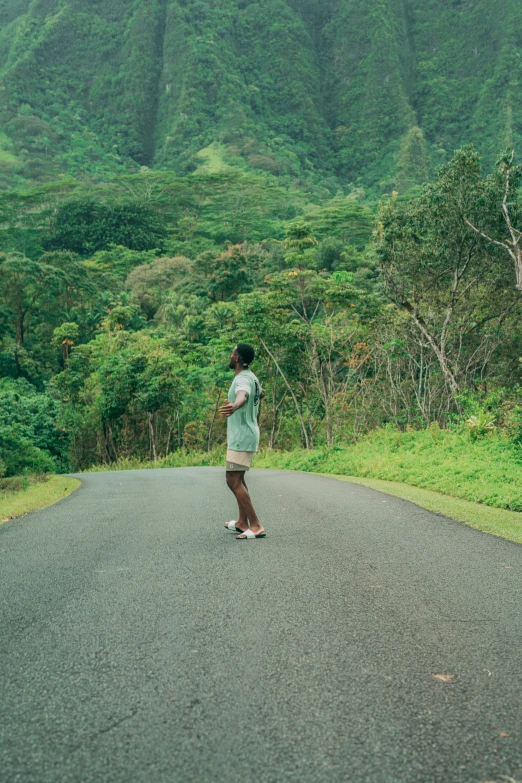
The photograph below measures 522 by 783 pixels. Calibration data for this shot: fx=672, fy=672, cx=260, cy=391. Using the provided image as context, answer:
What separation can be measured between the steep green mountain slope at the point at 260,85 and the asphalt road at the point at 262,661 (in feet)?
353

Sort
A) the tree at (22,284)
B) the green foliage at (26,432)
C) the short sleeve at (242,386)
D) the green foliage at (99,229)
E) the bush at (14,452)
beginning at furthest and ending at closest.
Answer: the green foliage at (99,229) < the tree at (22,284) < the green foliage at (26,432) < the bush at (14,452) < the short sleeve at (242,386)

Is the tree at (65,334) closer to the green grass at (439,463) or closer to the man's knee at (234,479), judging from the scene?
the green grass at (439,463)

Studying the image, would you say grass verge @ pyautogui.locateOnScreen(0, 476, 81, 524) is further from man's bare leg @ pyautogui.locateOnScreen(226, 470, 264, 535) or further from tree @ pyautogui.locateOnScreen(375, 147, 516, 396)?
tree @ pyautogui.locateOnScreen(375, 147, 516, 396)

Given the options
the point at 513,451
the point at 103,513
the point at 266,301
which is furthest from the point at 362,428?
the point at 103,513

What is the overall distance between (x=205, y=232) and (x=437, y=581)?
7568 cm

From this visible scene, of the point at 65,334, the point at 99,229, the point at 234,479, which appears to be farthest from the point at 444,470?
the point at 99,229

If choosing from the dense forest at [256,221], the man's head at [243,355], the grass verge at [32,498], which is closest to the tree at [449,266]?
the dense forest at [256,221]

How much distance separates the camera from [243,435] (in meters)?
7.07

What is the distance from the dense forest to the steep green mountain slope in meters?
0.61

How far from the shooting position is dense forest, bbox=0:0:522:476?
21969 millimetres

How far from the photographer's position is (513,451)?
1294 cm

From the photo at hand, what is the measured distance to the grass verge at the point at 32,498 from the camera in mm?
10116

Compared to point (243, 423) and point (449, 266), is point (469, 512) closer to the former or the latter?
point (243, 423)

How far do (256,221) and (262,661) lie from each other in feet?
252
